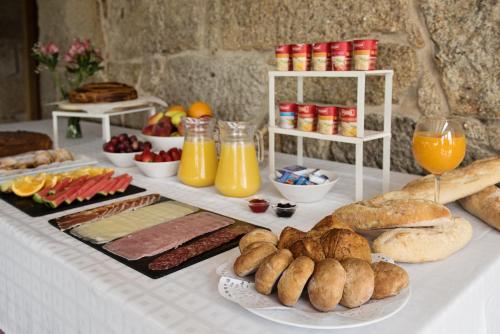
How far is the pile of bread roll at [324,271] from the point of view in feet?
1.80

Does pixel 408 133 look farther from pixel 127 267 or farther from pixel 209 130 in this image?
pixel 127 267

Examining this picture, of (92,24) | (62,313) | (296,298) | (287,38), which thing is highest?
(92,24)

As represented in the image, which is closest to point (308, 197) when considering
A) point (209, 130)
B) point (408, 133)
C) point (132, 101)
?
point (209, 130)

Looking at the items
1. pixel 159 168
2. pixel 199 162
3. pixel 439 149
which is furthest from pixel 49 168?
pixel 439 149

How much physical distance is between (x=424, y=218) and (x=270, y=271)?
29cm

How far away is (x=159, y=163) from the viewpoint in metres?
1.23

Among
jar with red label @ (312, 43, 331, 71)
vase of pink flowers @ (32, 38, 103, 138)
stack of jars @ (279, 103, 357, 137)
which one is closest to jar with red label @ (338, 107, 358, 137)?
stack of jars @ (279, 103, 357, 137)

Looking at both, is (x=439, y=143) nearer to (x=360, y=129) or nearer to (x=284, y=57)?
(x=360, y=129)

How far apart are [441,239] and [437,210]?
0.15ft

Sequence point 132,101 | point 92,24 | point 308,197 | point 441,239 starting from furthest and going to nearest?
point 92,24
point 132,101
point 308,197
point 441,239

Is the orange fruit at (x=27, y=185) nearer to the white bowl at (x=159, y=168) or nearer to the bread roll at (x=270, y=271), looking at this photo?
the white bowl at (x=159, y=168)

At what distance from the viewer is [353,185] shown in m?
1.15

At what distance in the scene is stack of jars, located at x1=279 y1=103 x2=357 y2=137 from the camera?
1.01m

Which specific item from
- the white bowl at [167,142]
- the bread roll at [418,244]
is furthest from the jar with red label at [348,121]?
the white bowl at [167,142]
